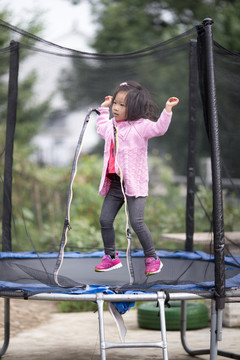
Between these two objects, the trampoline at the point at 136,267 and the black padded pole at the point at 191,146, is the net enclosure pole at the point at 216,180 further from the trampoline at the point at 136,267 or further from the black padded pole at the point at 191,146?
the black padded pole at the point at 191,146

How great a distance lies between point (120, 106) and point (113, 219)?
53 cm

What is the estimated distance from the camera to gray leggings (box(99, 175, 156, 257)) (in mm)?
2779

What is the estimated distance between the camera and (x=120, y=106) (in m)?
2.78

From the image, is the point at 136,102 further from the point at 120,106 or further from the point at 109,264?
the point at 109,264

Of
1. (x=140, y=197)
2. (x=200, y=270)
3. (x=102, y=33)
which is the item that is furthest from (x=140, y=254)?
(x=102, y=33)

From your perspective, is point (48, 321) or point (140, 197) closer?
point (140, 197)

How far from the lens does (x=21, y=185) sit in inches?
228

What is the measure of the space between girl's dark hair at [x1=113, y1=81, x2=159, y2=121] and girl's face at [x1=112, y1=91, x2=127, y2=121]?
0.01m

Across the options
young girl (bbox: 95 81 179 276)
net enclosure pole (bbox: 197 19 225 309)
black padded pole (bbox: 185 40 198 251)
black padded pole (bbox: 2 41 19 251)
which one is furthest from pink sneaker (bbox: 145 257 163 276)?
black padded pole (bbox: 2 41 19 251)

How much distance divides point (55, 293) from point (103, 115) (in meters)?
0.95

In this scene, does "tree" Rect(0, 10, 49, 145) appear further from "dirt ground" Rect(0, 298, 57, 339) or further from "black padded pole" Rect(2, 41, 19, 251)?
"dirt ground" Rect(0, 298, 57, 339)

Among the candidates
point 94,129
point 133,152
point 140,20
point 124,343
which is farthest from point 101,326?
point 140,20

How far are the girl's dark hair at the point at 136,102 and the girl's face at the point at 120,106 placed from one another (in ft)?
0.05

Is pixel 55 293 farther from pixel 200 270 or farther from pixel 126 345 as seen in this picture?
pixel 200 270
